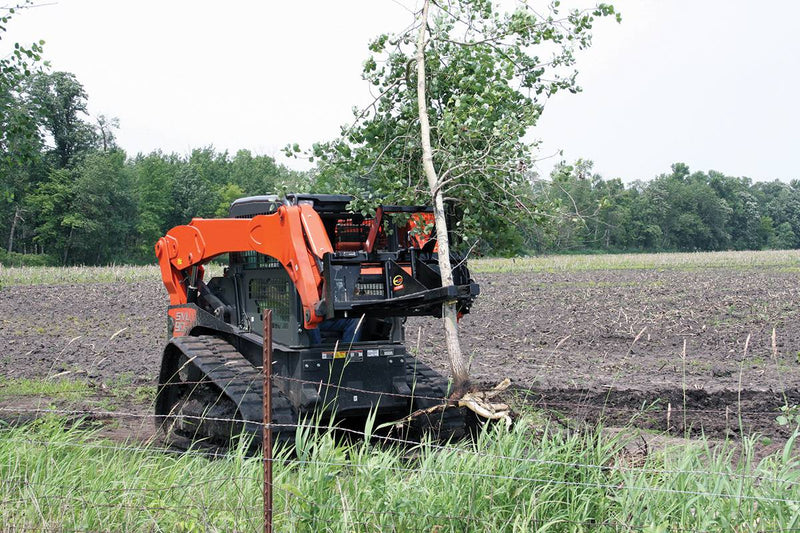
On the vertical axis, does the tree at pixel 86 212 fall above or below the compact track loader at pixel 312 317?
above

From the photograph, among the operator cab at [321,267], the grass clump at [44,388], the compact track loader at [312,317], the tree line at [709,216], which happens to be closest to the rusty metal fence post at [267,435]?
the compact track loader at [312,317]

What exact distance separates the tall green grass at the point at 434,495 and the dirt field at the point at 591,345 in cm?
123

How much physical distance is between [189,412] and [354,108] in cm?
347

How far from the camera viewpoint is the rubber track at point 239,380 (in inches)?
257

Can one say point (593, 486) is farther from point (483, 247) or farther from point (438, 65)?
point (438, 65)

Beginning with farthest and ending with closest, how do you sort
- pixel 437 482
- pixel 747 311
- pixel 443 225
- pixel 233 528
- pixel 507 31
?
pixel 747 311 → pixel 507 31 → pixel 443 225 → pixel 437 482 → pixel 233 528

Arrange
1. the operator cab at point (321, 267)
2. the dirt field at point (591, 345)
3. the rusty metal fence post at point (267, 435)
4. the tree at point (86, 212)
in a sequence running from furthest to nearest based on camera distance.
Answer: the tree at point (86, 212) < the dirt field at point (591, 345) < the operator cab at point (321, 267) < the rusty metal fence post at point (267, 435)

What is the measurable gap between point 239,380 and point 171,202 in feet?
214

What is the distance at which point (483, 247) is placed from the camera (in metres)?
7.64

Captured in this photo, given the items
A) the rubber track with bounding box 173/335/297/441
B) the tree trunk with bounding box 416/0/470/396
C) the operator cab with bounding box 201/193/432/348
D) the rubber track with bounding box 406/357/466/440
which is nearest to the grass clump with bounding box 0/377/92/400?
the rubber track with bounding box 173/335/297/441

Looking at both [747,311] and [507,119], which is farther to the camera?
[747,311]

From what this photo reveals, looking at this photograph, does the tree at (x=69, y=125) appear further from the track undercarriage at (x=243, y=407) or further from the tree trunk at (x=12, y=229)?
the track undercarriage at (x=243, y=407)

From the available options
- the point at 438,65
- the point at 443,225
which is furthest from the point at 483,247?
the point at 438,65

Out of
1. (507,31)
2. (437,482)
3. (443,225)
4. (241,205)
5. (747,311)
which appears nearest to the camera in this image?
(437,482)
